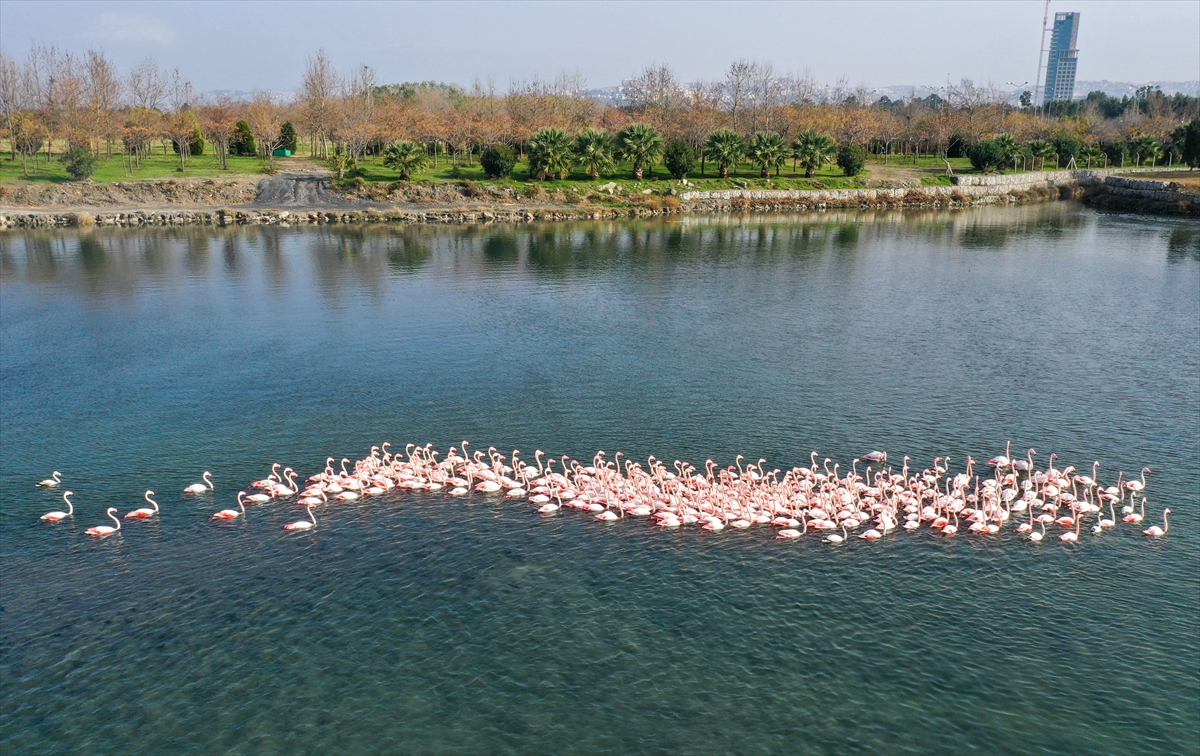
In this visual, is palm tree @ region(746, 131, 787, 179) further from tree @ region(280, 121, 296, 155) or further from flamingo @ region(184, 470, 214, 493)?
flamingo @ region(184, 470, 214, 493)

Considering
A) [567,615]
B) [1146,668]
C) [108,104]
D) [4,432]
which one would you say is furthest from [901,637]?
[108,104]

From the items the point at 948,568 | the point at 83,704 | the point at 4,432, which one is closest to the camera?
the point at 83,704

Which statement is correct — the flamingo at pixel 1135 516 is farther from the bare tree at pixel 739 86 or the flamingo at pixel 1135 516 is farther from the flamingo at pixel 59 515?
the bare tree at pixel 739 86

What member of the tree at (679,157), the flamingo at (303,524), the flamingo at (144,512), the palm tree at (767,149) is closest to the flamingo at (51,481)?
the flamingo at (144,512)

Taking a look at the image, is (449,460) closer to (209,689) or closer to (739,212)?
(209,689)

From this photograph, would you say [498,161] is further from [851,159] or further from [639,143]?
[851,159]

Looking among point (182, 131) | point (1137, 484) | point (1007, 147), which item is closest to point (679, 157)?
point (1007, 147)
